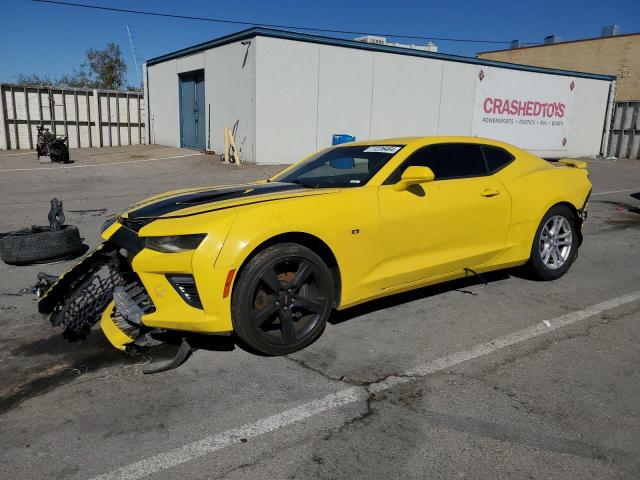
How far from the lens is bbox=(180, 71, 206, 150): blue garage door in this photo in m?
19.2

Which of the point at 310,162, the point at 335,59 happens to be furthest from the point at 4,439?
the point at 335,59

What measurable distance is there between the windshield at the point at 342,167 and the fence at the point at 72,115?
60.1 feet

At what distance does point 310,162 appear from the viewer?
5.21m

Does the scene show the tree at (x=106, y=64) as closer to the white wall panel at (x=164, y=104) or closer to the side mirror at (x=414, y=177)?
the white wall panel at (x=164, y=104)

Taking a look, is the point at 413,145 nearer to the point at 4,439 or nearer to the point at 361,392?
the point at 361,392

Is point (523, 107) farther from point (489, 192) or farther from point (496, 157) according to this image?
point (489, 192)

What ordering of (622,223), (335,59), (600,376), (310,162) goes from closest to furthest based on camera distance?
(600,376) → (310,162) → (622,223) → (335,59)

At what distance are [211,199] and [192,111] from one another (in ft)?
55.7

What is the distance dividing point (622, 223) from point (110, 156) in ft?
52.7

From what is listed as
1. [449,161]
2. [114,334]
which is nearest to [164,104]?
[449,161]

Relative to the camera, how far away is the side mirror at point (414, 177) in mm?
4062

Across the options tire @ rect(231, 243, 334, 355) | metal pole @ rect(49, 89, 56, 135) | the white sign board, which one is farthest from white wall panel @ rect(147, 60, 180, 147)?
tire @ rect(231, 243, 334, 355)

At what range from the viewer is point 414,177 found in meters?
4.08

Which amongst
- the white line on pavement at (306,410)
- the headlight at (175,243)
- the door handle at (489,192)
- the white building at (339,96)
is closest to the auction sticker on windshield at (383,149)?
the door handle at (489,192)
